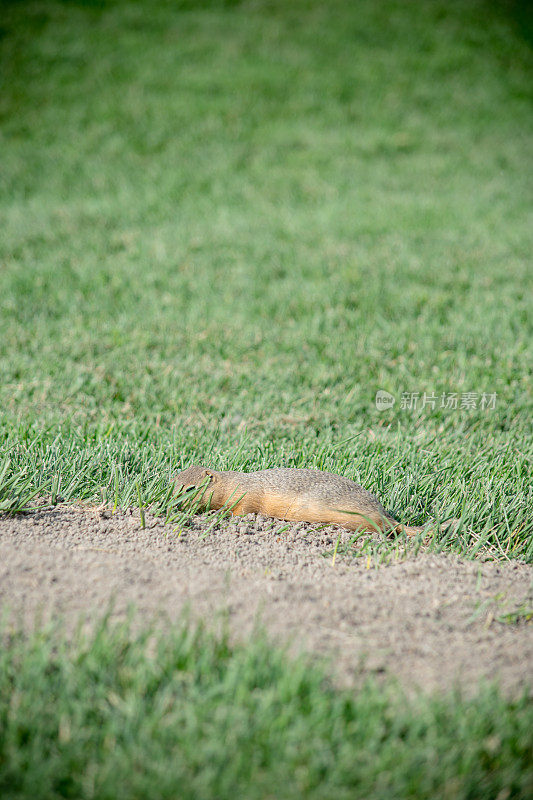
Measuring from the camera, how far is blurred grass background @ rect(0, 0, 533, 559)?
3.25m

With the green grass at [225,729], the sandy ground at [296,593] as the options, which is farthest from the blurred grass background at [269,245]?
the green grass at [225,729]

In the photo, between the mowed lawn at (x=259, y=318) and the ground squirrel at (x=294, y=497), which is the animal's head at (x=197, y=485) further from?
the mowed lawn at (x=259, y=318)

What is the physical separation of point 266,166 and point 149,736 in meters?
8.56

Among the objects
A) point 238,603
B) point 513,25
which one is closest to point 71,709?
point 238,603

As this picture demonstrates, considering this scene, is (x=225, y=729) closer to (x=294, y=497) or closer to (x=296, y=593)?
(x=296, y=593)

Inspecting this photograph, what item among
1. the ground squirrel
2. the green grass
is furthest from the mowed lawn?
the ground squirrel

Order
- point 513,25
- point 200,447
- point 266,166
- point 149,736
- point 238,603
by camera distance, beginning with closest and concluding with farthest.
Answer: point 149,736
point 238,603
point 200,447
point 266,166
point 513,25

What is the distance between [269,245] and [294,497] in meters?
4.58

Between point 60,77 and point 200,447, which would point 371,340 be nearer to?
point 200,447

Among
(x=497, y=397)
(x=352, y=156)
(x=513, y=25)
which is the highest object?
(x=513, y=25)

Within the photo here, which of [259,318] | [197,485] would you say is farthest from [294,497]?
[259,318]

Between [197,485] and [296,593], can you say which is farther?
[197,485]

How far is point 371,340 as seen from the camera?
4.72 meters

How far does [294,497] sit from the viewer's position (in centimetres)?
254
